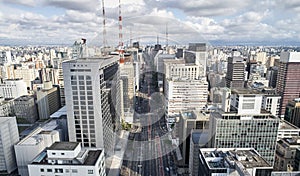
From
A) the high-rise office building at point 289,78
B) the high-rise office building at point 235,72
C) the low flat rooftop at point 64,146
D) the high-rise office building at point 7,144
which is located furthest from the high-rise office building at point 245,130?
the high-rise office building at point 235,72

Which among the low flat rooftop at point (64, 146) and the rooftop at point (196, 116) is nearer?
the low flat rooftop at point (64, 146)

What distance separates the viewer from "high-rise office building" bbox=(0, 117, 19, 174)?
783 cm

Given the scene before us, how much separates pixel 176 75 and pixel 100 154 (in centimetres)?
715

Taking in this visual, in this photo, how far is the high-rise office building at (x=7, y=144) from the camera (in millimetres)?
7832

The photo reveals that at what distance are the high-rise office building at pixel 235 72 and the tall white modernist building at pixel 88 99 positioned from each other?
14367 mm

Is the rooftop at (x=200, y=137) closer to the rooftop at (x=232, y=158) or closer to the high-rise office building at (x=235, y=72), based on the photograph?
the rooftop at (x=232, y=158)

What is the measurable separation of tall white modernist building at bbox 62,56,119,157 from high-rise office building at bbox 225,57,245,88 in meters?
14.4

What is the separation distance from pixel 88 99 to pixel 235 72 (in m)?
15.8

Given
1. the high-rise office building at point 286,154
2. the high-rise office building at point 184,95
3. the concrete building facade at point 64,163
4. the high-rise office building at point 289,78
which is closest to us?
the concrete building facade at point 64,163

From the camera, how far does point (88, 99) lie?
6746mm

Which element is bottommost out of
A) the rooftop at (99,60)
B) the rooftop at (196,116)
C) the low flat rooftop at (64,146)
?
the rooftop at (196,116)

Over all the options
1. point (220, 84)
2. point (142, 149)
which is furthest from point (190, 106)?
point (220, 84)

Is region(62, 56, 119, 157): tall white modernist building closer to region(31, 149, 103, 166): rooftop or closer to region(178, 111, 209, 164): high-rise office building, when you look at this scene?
region(31, 149, 103, 166): rooftop

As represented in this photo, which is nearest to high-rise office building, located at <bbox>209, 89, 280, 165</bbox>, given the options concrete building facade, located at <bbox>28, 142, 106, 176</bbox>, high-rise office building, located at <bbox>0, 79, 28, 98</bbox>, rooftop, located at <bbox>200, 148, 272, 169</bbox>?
rooftop, located at <bbox>200, 148, 272, 169</bbox>
